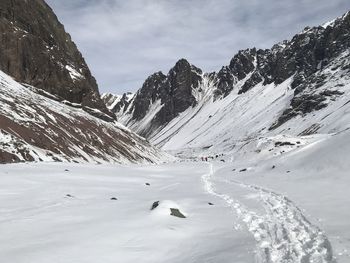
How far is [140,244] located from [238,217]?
229 inches

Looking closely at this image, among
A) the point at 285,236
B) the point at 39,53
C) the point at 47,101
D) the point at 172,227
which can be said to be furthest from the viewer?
the point at 39,53

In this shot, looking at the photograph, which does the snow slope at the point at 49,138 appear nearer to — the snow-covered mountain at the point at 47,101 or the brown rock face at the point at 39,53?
the snow-covered mountain at the point at 47,101

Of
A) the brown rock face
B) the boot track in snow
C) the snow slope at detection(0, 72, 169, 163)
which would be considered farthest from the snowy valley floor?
the brown rock face

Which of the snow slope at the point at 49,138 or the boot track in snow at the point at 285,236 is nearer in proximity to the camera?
the boot track in snow at the point at 285,236

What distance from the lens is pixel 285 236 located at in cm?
1336

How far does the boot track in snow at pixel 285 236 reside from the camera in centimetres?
1091

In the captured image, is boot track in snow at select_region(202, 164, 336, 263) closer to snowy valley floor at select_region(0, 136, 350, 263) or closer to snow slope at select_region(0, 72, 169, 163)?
snowy valley floor at select_region(0, 136, 350, 263)

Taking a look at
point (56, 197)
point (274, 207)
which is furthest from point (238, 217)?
point (56, 197)

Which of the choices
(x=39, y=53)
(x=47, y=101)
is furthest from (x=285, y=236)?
(x=39, y=53)

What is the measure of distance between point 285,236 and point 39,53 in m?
113

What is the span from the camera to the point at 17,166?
1331 inches

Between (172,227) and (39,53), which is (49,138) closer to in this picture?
(172,227)

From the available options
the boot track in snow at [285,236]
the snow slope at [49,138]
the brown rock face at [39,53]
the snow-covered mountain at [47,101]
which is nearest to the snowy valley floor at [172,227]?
the boot track in snow at [285,236]

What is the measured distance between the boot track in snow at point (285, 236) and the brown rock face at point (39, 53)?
9929 cm
